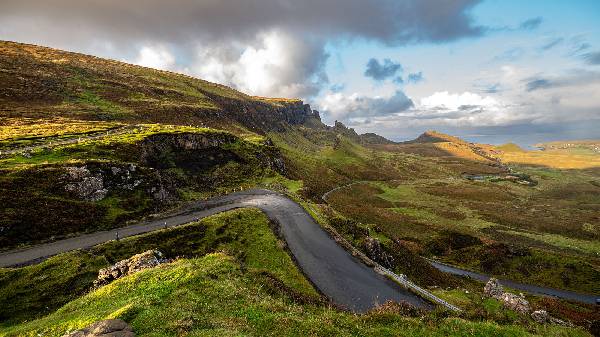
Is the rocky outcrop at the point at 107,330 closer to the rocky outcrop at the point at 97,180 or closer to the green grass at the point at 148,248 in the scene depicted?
the green grass at the point at 148,248

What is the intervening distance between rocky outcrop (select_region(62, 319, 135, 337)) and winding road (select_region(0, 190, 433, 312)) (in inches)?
649

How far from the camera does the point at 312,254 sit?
4384cm

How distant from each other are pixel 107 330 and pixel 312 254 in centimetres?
3009

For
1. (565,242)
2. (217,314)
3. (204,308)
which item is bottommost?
(565,242)

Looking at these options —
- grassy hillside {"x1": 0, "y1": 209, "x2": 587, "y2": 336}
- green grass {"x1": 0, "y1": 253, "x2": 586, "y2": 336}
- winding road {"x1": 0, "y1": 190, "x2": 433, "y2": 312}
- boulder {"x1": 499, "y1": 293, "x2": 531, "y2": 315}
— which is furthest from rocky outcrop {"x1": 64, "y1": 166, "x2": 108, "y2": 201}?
boulder {"x1": 499, "y1": 293, "x2": 531, "y2": 315}

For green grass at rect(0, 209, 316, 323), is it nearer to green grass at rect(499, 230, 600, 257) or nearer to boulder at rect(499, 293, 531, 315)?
boulder at rect(499, 293, 531, 315)

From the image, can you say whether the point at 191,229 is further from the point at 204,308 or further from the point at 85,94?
the point at 85,94

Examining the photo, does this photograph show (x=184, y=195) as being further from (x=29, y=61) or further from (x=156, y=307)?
(x=29, y=61)

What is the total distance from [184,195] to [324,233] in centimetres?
3155

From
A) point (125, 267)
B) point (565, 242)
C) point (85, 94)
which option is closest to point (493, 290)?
point (125, 267)

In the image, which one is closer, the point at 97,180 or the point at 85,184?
the point at 85,184

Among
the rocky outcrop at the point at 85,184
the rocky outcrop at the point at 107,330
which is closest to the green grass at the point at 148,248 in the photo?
the rocky outcrop at the point at 107,330

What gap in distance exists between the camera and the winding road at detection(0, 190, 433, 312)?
35.2 metres

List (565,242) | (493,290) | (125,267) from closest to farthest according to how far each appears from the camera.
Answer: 1. (125,267)
2. (493,290)
3. (565,242)
